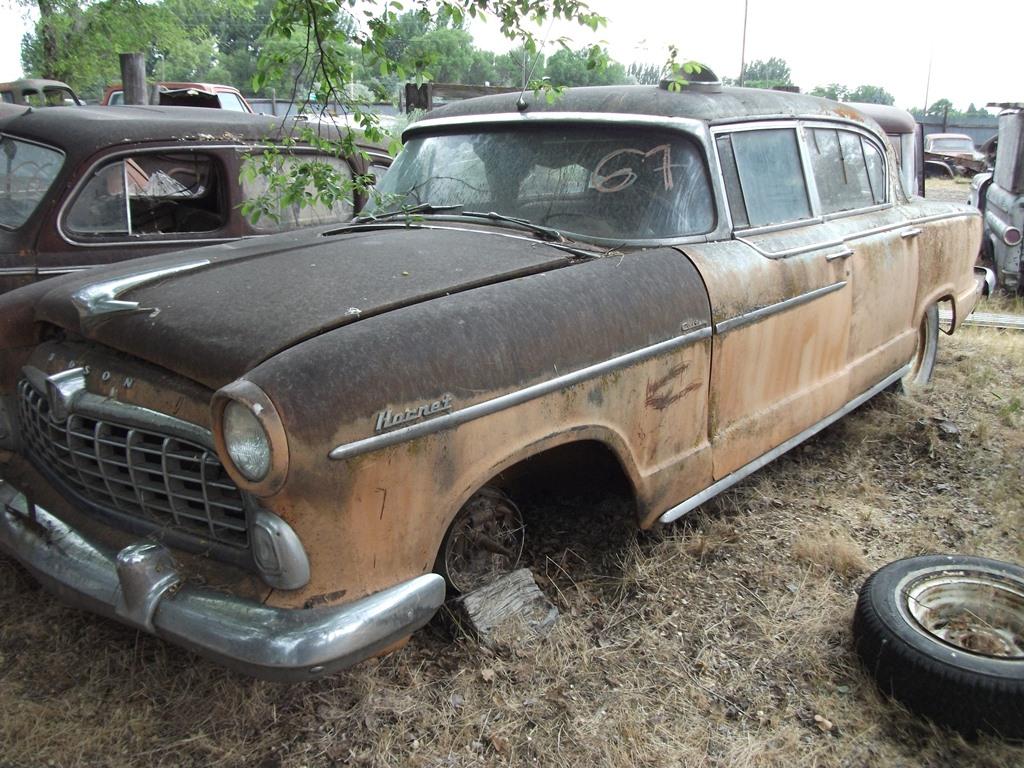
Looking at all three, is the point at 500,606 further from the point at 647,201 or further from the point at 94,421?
the point at 647,201

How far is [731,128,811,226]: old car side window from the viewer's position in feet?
11.2

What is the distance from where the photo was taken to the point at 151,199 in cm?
516

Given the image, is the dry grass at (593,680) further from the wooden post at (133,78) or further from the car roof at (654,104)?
the wooden post at (133,78)

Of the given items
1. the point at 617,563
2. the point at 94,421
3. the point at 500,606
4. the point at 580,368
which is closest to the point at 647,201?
the point at 580,368

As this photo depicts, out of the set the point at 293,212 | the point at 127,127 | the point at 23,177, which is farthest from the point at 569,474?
the point at 23,177

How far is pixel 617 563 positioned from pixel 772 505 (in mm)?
951

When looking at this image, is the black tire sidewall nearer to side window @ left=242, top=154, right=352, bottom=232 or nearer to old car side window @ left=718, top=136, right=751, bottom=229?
old car side window @ left=718, top=136, right=751, bottom=229

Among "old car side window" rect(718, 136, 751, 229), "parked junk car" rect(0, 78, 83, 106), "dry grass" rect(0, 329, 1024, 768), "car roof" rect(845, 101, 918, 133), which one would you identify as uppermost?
"parked junk car" rect(0, 78, 83, 106)

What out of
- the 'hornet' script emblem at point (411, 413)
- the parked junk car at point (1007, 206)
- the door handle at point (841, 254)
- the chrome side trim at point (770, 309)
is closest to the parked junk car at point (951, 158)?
the parked junk car at point (1007, 206)

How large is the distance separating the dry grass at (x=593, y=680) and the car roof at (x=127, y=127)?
9.13ft

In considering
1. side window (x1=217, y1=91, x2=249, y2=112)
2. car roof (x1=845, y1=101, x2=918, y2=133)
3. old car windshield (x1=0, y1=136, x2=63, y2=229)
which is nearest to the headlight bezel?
old car windshield (x1=0, y1=136, x2=63, y2=229)

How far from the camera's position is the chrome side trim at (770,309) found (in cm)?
302

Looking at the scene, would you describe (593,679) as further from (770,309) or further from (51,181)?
(51,181)

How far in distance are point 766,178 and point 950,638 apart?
185cm
